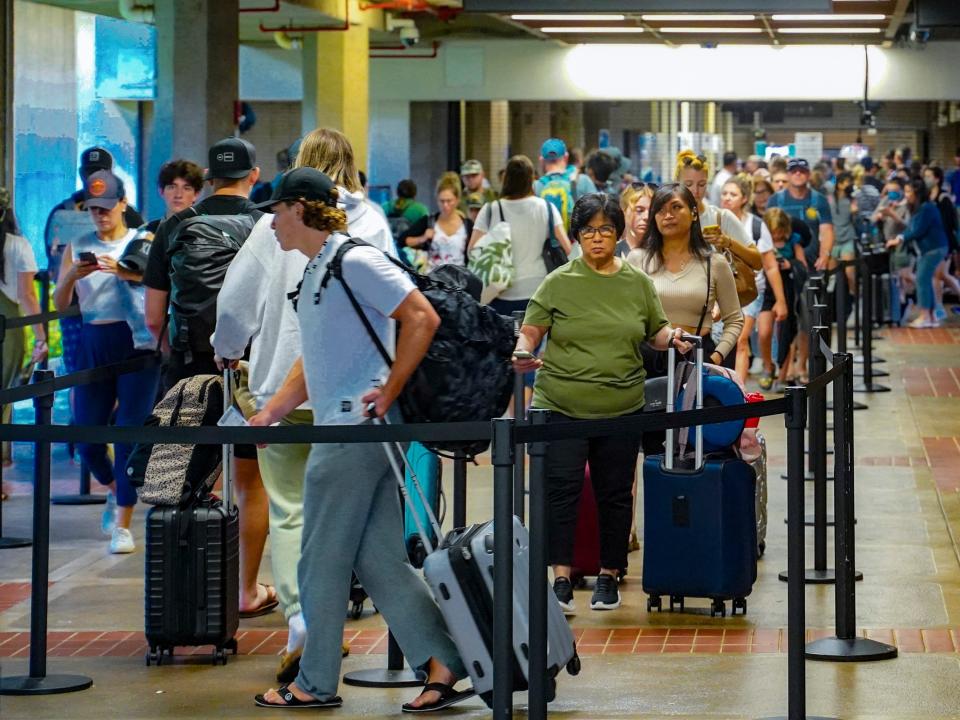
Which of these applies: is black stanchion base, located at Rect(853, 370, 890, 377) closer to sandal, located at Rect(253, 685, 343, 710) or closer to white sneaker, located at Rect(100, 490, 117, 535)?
white sneaker, located at Rect(100, 490, 117, 535)

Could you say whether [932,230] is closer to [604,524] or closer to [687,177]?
[687,177]

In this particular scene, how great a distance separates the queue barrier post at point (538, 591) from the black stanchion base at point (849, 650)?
1.85 meters

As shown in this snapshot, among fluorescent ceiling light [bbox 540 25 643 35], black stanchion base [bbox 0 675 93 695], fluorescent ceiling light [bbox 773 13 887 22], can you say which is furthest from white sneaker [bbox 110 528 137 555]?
fluorescent ceiling light [bbox 540 25 643 35]

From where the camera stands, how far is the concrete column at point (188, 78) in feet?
49.0

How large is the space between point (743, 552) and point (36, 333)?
607 cm

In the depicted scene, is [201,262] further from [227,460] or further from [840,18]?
[840,18]

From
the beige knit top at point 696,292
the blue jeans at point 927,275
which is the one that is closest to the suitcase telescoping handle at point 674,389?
the beige knit top at point 696,292

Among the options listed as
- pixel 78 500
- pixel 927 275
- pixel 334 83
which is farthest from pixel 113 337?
pixel 927 275

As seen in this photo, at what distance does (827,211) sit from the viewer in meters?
16.5

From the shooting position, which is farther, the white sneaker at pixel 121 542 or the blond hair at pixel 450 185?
the blond hair at pixel 450 185

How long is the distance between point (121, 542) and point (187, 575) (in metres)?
2.56

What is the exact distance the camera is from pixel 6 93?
13070 millimetres

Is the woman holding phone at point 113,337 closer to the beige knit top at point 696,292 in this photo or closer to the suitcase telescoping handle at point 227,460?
the suitcase telescoping handle at point 227,460

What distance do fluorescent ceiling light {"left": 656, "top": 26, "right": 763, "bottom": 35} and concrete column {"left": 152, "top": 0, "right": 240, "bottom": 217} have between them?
23.6ft
